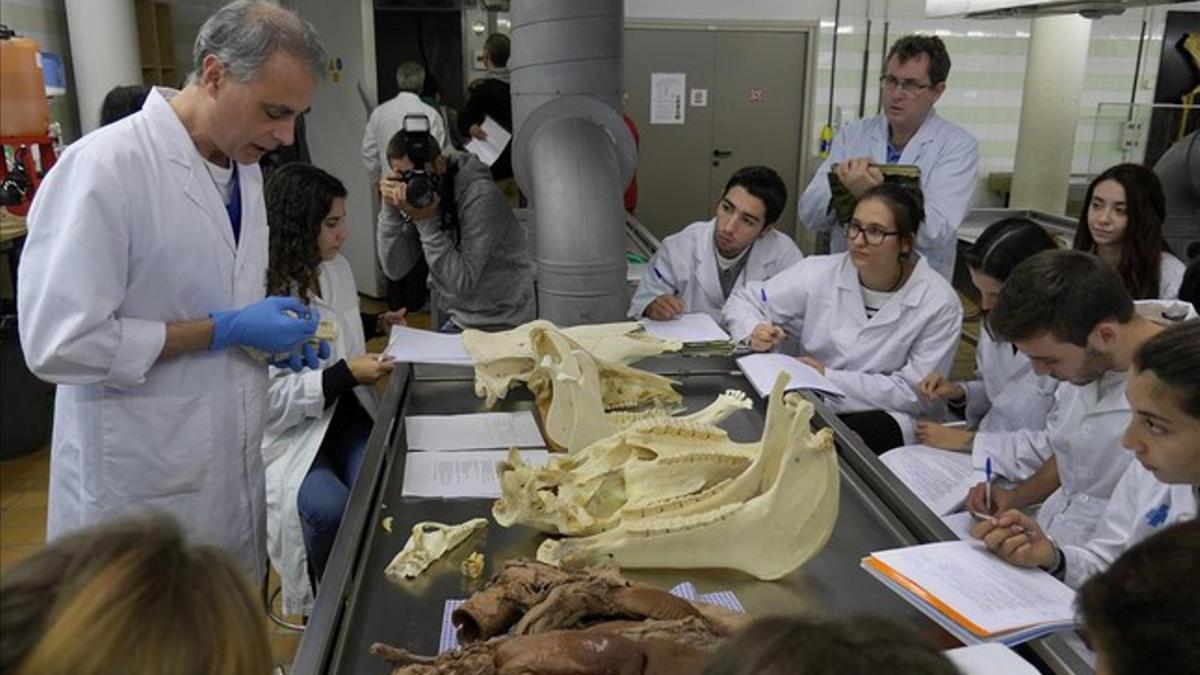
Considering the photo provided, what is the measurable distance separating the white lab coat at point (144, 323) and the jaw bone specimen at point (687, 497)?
656 millimetres

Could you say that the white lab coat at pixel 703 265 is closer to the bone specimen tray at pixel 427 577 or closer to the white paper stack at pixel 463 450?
the white paper stack at pixel 463 450

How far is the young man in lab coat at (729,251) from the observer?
119 inches

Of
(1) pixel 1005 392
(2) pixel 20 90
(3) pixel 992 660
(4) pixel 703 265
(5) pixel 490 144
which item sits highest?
(2) pixel 20 90

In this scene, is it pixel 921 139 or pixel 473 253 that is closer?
pixel 473 253

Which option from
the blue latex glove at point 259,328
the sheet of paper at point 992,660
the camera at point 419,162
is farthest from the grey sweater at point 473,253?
the sheet of paper at point 992,660

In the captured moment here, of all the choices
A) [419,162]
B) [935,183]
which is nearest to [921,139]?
[935,183]

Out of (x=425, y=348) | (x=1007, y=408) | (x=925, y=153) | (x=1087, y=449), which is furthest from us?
(x=925, y=153)

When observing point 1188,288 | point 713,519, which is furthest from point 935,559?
point 1188,288

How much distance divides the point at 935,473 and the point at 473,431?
43.1 inches

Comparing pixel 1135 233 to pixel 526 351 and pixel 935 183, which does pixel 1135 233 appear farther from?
pixel 526 351

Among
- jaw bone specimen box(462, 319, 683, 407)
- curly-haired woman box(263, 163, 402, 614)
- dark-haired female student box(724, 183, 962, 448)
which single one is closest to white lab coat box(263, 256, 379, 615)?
curly-haired woman box(263, 163, 402, 614)

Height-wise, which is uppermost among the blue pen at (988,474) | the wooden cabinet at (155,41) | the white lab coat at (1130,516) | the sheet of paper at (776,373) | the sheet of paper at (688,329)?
the wooden cabinet at (155,41)

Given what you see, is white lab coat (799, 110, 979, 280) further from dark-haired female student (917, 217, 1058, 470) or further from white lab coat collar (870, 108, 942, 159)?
Answer: dark-haired female student (917, 217, 1058, 470)

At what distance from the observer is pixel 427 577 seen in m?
1.35
